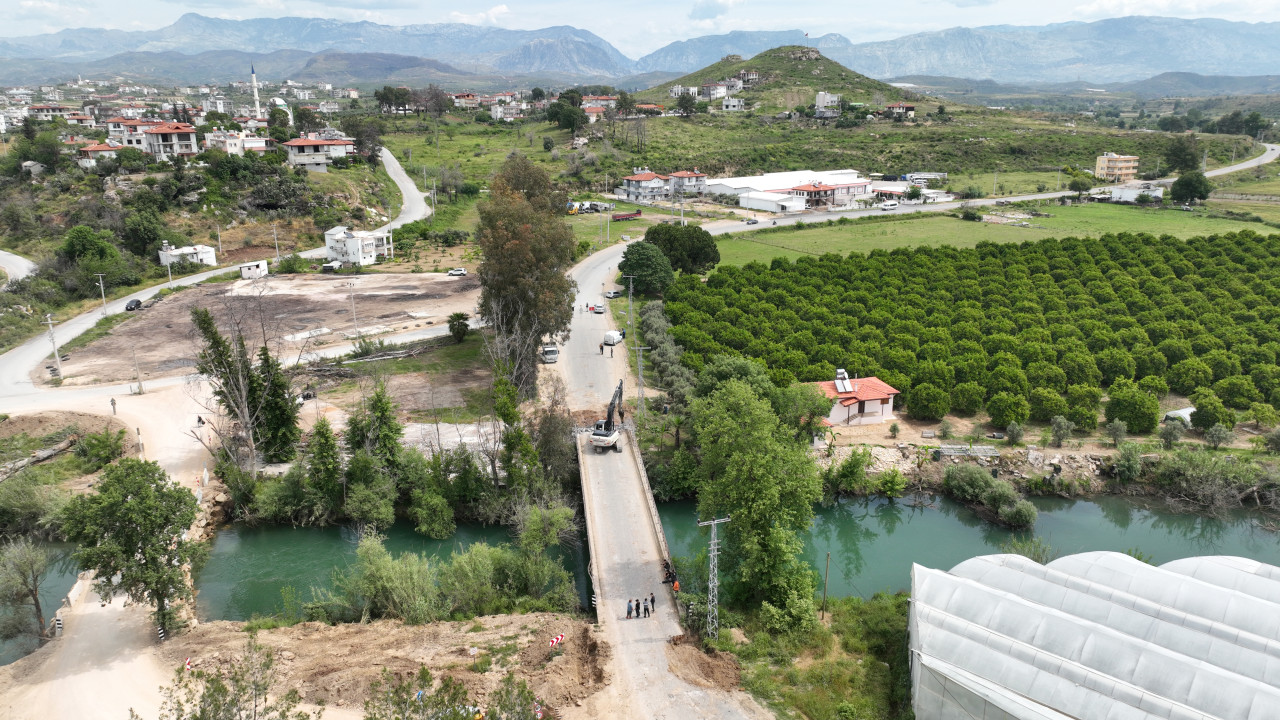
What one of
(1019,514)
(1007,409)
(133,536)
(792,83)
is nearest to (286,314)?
(133,536)

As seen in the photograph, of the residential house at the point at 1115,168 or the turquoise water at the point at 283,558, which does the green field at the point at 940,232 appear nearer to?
the residential house at the point at 1115,168

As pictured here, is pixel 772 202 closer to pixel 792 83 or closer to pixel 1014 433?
pixel 1014 433

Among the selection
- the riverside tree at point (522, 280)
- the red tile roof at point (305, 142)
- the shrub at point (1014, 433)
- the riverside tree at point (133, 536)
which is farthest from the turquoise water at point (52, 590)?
the red tile roof at point (305, 142)

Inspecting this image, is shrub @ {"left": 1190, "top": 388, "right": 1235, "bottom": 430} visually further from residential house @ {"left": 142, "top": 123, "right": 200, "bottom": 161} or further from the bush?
residential house @ {"left": 142, "top": 123, "right": 200, "bottom": 161}

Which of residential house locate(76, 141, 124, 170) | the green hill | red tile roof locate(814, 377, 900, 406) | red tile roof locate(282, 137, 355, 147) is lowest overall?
red tile roof locate(814, 377, 900, 406)

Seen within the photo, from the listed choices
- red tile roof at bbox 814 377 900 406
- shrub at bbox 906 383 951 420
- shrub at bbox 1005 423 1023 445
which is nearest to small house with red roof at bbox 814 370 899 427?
red tile roof at bbox 814 377 900 406

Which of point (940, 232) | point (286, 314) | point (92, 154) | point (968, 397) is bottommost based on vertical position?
point (968, 397)
